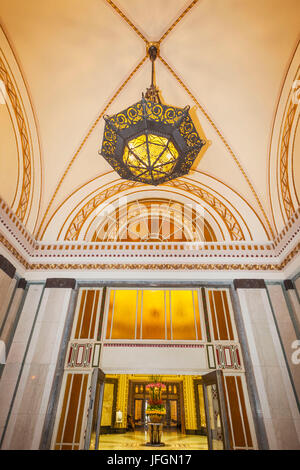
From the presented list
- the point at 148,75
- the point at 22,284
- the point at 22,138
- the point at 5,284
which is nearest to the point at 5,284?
the point at 5,284

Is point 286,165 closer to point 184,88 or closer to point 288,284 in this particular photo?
point 288,284

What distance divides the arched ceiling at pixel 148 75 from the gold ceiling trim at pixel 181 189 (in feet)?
1.19

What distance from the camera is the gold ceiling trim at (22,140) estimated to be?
183 inches

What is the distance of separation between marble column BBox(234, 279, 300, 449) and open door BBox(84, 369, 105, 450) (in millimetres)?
3094

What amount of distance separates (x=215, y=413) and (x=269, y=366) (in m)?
1.40

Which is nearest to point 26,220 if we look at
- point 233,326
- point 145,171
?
point 145,171

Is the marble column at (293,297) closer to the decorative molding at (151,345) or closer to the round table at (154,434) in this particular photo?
the decorative molding at (151,345)

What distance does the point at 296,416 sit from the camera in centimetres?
435

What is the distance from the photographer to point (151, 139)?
127 inches

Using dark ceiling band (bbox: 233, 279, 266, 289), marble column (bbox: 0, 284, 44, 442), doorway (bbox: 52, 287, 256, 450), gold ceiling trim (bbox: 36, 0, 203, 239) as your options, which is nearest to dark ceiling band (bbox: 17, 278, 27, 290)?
marble column (bbox: 0, 284, 44, 442)

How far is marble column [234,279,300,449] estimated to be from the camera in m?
4.25

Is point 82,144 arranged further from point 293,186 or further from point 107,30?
point 293,186
